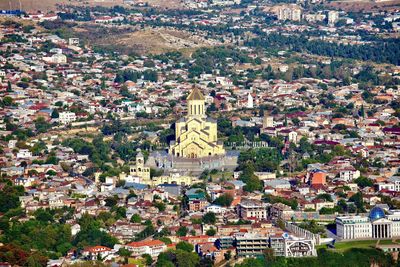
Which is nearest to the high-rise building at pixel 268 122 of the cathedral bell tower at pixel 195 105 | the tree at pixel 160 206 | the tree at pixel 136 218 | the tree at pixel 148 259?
the cathedral bell tower at pixel 195 105

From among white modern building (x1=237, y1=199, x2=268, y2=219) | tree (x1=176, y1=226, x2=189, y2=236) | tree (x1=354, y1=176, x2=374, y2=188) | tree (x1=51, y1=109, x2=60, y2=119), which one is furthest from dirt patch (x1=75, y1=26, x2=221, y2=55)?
tree (x1=176, y1=226, x2=189, y2=236)

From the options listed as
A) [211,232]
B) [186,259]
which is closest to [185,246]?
[186,259]

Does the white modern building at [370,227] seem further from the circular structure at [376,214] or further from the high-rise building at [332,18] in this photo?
the high-rise building at [332,18]

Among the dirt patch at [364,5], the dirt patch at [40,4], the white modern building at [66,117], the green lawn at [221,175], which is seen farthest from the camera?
the dirt patch at [364,5]

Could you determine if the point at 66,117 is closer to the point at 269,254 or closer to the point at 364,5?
the point at 269,254

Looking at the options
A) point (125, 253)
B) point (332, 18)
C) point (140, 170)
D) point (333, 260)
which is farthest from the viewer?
point (332, 18)

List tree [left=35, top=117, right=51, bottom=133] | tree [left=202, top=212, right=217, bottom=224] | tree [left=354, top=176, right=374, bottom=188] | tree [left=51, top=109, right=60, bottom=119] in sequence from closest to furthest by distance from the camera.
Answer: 1. tree [left=202, top=212, right=217, bottom=224]
2. tree [left=354, top=176, right=374, bottom=188]
3. tree [left=35, top=117, right=51, bottom=133]
4. tree [left=51, top=109, right=60, bottom=119]

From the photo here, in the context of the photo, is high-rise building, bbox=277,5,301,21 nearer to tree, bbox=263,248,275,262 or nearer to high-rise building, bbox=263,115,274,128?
high-rise building, bbox=263,115,274,128
